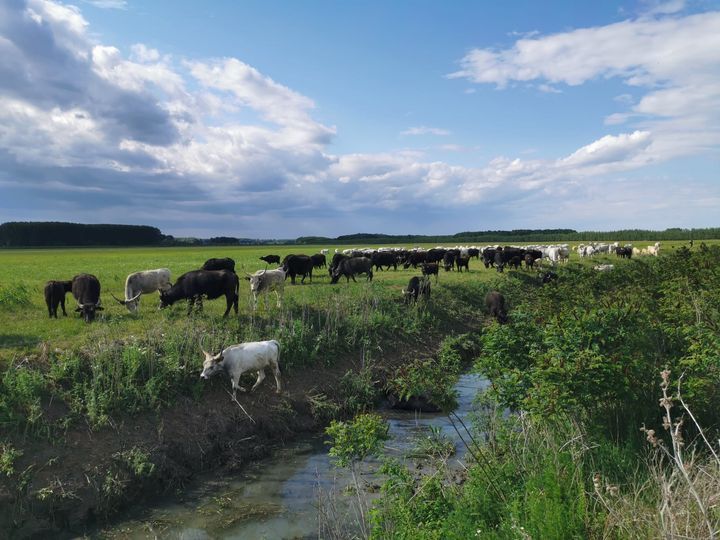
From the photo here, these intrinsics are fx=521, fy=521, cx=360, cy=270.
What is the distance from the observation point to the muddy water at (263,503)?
8594mm

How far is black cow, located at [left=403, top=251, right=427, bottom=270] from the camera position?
40075 millimetres

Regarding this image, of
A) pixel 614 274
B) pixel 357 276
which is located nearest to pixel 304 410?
pixel 614 274

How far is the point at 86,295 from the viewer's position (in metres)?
16.9

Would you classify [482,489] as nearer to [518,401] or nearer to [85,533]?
[518,401]

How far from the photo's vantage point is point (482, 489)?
21.7 feet

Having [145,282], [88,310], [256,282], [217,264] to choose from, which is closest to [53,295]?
[88,310]

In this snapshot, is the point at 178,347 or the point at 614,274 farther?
the point at 614,274

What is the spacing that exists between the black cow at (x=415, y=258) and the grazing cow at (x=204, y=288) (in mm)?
23089

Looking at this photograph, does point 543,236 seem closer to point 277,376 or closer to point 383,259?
point 383,259

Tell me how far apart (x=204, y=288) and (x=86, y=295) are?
3696mm

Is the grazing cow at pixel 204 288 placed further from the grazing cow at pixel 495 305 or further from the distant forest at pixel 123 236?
the distant forest at pixel 123 236

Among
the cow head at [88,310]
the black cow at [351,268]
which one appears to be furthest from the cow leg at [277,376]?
the black cow at [351,268]

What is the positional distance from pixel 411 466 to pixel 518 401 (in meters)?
3.42

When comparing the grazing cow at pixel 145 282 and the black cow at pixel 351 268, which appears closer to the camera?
the grazing cow at pixel 145 282
